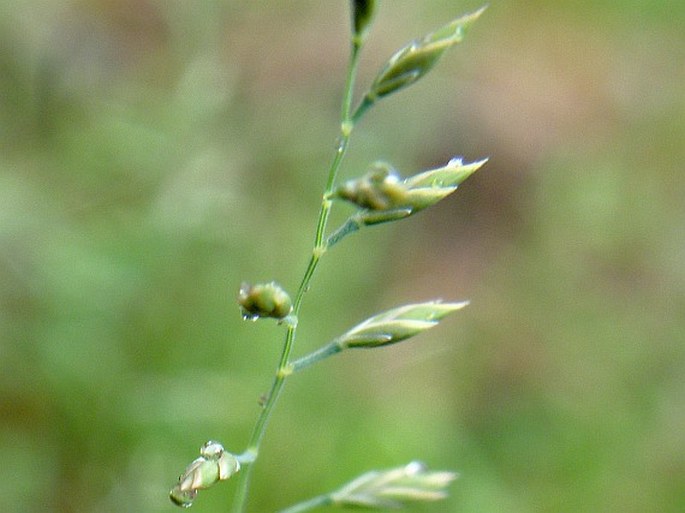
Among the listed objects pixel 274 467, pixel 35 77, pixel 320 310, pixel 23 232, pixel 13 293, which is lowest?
pixel 274 467

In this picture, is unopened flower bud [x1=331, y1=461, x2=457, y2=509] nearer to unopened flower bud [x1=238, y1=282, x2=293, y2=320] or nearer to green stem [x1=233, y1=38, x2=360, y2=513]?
green stem [x1=233, y1=38, x2=360, y2=513]

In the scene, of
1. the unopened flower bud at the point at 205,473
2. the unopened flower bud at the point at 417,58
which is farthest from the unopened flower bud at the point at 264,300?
the unopened flower bud at the point at 417,58

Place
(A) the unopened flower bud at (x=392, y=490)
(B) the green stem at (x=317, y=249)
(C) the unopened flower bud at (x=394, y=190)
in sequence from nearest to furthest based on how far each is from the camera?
1. (C) the unopened flower bud at (x=394, y=190)
2. (B) the green stem at (x=317, y=249)
3. (A) the unopened flower bud at (x=392, y=490)

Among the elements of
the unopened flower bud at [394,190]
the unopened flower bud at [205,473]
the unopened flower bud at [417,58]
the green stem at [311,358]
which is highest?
the unopened flower bud at [417,58]

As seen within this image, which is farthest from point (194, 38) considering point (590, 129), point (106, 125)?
A: point (590, 129)

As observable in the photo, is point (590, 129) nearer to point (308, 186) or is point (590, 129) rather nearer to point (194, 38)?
point (308, 186)

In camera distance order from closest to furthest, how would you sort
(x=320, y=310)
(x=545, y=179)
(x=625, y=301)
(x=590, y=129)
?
(x=320, y=310), (x=625, y=301), (x=545, y=179), (x=590, y=129)

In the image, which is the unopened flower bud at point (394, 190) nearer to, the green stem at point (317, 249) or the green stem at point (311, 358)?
the green stem at point (317, 249)
